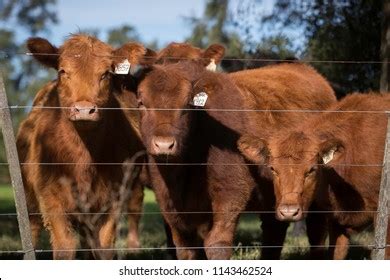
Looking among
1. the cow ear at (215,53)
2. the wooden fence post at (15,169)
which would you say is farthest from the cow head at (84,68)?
the cow ear at (215,53)

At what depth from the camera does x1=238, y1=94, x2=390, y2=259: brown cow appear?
7.88 metres

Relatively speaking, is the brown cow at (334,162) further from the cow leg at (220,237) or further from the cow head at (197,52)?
the cow head at (197,52)

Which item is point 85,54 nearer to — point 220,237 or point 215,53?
point 220,237

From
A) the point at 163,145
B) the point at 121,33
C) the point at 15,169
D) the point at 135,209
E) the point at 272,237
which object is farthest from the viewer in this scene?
the point at 121,33

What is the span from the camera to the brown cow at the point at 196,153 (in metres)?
7.79

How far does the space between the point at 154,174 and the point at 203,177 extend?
0.51 meters

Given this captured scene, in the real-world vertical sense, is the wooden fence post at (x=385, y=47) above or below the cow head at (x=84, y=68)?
below

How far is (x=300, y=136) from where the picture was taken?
26.5ft

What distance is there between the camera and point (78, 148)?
820 cm

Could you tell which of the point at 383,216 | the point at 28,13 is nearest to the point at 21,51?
the point at 28,13

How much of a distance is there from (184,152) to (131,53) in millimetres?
1104

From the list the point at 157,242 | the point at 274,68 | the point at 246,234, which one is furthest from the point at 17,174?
the point at 246,234

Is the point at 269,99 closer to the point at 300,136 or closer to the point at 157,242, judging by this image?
the point at 300,136

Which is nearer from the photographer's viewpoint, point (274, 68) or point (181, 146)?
point (181, 146)
